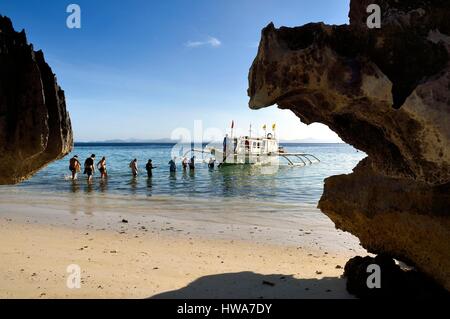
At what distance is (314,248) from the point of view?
8.54 metres

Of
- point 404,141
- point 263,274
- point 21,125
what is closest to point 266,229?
point 263,274

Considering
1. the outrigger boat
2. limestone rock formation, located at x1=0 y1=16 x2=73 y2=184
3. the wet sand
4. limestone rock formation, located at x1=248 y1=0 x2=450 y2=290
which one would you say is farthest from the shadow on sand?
the outrigger boat

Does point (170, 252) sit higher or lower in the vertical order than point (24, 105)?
lower

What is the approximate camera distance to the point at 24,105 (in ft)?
9.20

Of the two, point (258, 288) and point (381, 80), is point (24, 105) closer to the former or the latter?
point (381, 80)

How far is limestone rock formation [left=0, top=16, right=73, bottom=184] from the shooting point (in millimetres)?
2740

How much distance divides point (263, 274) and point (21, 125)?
4.33 meters

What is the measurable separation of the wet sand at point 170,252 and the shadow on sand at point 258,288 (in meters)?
0.01

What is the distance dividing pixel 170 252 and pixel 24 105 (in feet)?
17.3

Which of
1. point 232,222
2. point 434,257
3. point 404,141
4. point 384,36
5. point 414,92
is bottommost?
point 232,222

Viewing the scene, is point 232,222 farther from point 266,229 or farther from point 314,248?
point 314,248

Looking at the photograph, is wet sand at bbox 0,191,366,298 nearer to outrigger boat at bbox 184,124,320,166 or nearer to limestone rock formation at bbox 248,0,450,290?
limestone rock formation at bbox 248,0,450,290

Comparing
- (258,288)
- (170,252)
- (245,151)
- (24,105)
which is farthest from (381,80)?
(245,151)

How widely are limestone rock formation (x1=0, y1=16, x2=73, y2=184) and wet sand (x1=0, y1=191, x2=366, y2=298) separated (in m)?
2.68
